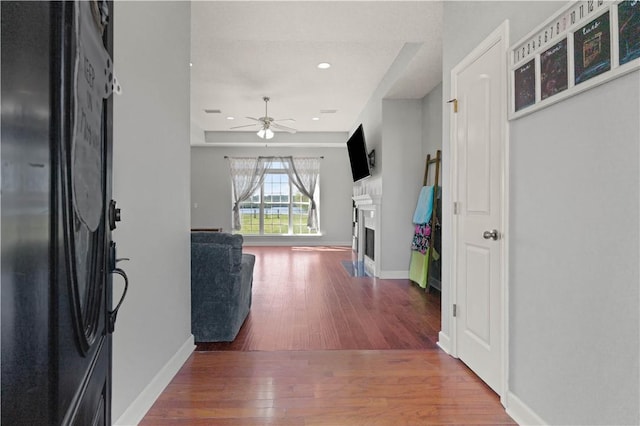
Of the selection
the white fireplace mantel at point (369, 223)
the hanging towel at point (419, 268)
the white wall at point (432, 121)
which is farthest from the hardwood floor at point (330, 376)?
the white wall at point (432, 121)

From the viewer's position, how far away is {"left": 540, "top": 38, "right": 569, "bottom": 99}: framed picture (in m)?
1.54

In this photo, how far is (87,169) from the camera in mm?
672

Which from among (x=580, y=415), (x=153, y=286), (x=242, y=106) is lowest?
(x=580, y=415)

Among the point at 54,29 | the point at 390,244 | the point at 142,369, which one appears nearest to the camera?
the point at 54,29

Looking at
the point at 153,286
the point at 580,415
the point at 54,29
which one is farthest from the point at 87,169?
the point at 580,415

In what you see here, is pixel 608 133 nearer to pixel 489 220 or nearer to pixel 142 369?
pixel 489 220

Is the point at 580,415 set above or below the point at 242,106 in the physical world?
below

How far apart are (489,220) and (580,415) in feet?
3.46

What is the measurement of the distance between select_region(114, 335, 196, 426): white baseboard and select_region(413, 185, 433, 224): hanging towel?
3.22 metres

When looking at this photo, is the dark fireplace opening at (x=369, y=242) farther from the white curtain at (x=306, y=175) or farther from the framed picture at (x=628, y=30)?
the framed picture at (x=628, y=30)

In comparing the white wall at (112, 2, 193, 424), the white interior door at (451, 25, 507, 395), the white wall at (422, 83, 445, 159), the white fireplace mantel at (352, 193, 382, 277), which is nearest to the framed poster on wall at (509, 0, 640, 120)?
the white interior door at (451, 25, 507, 395)

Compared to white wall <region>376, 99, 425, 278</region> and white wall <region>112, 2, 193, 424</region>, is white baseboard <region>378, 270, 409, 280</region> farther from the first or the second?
white wall <region>112, 2, 193, 424</region>

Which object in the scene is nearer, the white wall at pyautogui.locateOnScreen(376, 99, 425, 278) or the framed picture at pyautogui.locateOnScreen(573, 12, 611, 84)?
the framed picture at pyautogui.locateOnScreen(573, 12, 611, 84)

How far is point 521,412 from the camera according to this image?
1.82m
